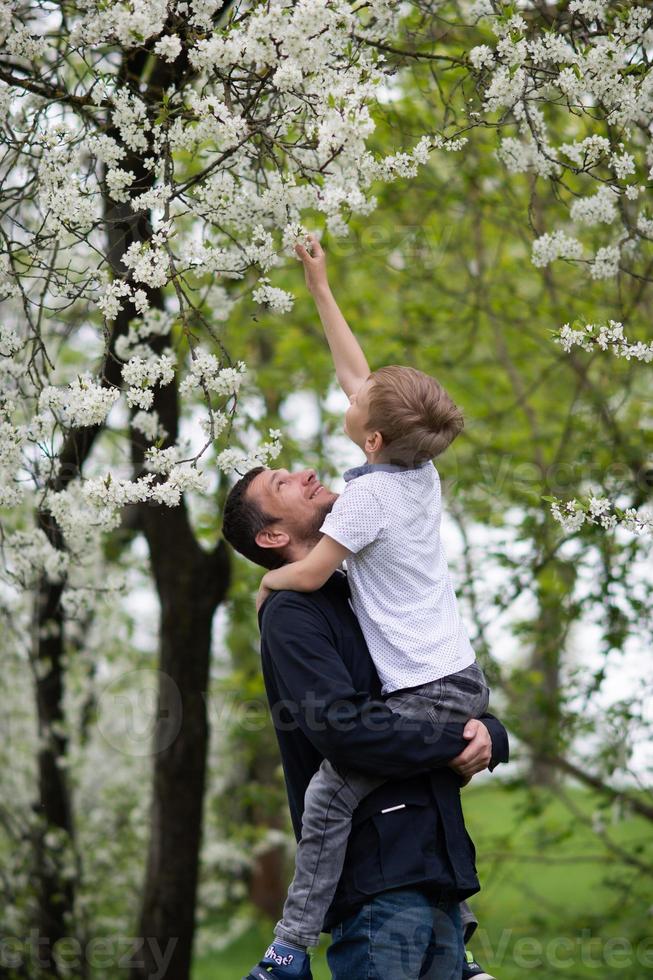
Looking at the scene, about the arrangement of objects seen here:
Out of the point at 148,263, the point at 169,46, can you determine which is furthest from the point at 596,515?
the point at 169,46

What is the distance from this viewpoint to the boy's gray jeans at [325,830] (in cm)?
235

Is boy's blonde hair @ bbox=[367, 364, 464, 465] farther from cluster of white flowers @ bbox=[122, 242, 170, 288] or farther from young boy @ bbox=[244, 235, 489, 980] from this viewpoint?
cluster of white flowers @ bbox=[122, 242, 170, 288]

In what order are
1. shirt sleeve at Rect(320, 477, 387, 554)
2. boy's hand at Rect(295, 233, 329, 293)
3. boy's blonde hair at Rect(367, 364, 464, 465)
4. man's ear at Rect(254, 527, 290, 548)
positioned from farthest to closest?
boy's hand at Rect(295, 233, 329, 293) < man's ear at Rect(254, 527, 290, 548) < boy's blonde hair at Rect(367, 364, 464, 465) < shirt sleeve at Rect(320, 477, 387, 554)

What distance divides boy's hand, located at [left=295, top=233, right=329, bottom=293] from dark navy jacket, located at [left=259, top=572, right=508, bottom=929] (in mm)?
914

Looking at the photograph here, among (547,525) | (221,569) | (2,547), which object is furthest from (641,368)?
(2,547)

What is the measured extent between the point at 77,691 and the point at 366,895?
604cm

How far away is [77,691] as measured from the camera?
8023mm

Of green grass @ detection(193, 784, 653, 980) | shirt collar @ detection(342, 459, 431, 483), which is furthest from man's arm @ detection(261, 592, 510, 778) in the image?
green grass @ detection(193, 784, 653, 980)

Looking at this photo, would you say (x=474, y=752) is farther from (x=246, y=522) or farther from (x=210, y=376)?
(x=210, y=376)

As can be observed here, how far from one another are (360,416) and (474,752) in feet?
2.78

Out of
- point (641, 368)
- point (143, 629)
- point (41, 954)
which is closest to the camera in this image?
point (41, 954)

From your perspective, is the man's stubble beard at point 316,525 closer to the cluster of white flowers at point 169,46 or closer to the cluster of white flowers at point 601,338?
the cluster of white flowers at point 601,338

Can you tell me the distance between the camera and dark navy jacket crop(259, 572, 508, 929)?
2.31 metres

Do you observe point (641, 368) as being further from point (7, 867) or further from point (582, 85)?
point (7, 867)
